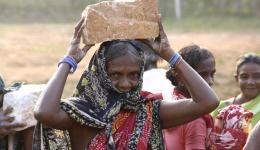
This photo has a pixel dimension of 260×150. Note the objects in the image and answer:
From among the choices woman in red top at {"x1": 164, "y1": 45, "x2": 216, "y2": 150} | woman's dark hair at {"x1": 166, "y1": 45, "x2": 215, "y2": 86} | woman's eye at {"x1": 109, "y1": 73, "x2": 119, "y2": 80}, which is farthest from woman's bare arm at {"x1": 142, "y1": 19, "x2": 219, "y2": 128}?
woman's dark hair at {"x1": 166, "y1": 45, "x2": 215, "y2": 86}

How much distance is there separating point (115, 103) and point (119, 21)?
43 cm

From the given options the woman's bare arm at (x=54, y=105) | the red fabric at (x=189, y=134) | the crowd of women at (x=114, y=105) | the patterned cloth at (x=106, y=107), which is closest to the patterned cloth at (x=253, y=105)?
the red fabric at (x=189, y=134)

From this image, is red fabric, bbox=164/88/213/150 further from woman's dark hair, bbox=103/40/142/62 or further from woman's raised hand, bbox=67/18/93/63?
woman's raised hand, bbox=67/18/93/63

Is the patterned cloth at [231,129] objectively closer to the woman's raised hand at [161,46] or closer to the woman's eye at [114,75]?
the woman's raised hand at [161,46]

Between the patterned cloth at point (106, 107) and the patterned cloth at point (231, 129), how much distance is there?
1.83 ft

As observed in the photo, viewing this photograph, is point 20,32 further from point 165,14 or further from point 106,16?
point 106,16

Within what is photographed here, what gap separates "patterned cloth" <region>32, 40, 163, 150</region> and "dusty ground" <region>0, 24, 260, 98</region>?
8.86 metres

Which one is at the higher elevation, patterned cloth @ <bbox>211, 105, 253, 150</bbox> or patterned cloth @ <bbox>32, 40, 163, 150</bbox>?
patterned cloth @ <bbox>32, 40, 163, 150</bbox>

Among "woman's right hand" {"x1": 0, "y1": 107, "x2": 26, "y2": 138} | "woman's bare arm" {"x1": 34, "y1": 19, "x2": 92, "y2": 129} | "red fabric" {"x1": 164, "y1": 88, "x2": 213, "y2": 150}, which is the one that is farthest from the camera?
"woman's right hand" {"x1": 0, "y1": 107, "x2": 26, "y2": 138}

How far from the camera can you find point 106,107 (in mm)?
3684

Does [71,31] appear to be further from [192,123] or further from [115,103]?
[115,103]

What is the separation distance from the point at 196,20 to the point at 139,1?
22878mm

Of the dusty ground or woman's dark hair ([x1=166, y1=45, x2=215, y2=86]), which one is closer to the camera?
woman's dark hair ([x1=166, y1=45, x2=215, y2=86])

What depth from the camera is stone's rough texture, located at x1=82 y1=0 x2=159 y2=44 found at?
3658 mm
